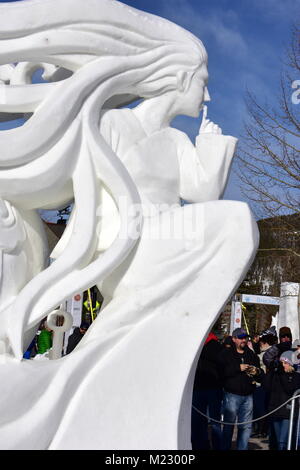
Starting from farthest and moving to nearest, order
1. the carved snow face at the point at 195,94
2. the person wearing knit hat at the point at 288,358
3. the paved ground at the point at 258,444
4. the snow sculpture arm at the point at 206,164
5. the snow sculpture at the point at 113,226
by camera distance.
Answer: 1. the paved ground at the point at 258,444
2. the person wearing knit hat at the point at 288,358
3. the carved snow face at the point at 195,94
4. the snow sculpture arm at the point at 206,164
5. the snow sculpture at the point at 113,226

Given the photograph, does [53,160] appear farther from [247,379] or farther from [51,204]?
[247,379]

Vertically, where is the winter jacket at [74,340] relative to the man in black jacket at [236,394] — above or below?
above

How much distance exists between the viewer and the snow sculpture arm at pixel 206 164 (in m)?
3.97

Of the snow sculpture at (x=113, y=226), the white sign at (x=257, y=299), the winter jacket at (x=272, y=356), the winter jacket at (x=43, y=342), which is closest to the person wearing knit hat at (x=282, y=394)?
the winter jacket at (x=272, y=356)

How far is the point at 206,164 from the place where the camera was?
398cm

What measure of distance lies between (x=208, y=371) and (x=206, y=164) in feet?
7.95

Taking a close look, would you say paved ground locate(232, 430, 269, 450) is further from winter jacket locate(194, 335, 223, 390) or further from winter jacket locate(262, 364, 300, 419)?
winter jacket locate(194, 335, 223, 390)

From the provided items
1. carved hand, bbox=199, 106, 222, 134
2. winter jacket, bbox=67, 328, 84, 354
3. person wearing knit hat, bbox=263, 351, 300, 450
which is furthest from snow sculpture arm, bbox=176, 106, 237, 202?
winter jacket, bbox=67, 328, 84, 354

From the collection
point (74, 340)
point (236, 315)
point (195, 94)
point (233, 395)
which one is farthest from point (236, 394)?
point (236, 315)

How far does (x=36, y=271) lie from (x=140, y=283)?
2.52 ft

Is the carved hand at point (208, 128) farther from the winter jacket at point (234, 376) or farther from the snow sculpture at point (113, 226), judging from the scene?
the winter jacket at point (234, 376)

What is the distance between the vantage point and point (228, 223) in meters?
3.55

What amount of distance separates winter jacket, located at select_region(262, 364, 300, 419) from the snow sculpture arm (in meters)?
2.70
